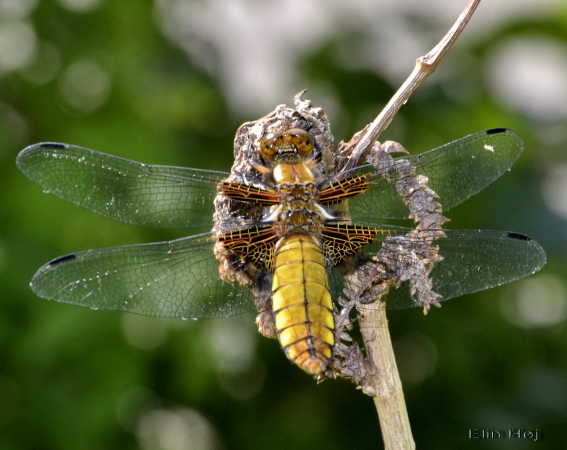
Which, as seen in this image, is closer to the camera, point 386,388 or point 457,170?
point 386,388

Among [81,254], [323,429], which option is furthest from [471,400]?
[81,254]

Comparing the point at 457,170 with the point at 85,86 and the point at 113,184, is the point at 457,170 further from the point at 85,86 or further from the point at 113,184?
the point at 85,86

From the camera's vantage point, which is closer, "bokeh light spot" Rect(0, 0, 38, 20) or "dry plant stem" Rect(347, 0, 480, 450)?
"dry plant stem" Rect(347, 0, 480, 450)

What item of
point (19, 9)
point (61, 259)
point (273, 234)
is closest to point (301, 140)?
point (273, 234)

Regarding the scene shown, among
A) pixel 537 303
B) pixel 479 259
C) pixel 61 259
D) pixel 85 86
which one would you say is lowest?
pixel 479 259

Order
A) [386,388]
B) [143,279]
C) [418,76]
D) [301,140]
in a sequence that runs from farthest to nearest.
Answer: [143,279]
[301,140]
[418,76]
[386,388]

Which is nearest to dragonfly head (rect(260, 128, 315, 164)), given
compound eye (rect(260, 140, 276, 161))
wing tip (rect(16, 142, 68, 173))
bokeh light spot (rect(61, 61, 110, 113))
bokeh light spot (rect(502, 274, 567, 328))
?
compound eye (rect(260, 140, 276, 161))

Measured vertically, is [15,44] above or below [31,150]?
above

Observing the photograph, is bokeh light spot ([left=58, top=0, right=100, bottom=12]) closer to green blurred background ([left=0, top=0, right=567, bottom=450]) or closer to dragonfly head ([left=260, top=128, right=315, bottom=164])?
green blurred background ([left=0, top=0, right=567, bottom=450])
